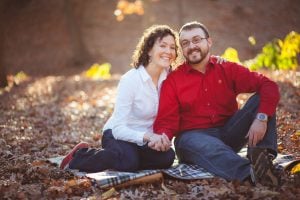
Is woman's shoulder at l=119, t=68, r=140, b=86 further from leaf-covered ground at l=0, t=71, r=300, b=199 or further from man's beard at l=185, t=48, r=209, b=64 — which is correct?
leaf-covered ground at l=0, t=71, r=300, b=199

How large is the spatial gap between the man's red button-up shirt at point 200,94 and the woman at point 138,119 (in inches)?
6.1

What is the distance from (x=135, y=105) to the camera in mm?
4605

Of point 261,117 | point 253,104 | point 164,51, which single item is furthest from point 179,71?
point 261,117

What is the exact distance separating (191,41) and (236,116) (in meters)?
0.90

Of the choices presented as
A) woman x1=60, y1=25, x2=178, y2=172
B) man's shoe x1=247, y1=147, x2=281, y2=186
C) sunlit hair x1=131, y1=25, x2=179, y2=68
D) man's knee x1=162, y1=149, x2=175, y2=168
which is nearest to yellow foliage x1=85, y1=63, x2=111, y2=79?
sunlit hair x1=131, y1=25, x2=179, y2=68

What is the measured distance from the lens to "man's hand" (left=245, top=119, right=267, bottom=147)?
162 inches

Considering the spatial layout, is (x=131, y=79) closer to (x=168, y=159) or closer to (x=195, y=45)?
(x=195, y=45)

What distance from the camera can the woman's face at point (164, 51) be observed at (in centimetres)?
455

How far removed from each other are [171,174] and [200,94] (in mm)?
911

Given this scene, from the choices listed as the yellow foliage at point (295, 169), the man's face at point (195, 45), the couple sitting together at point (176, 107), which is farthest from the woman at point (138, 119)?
the yellow foliage at point (295, 169)

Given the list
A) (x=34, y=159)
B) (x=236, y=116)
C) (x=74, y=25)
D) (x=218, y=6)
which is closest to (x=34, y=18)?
(x=74, y=25)

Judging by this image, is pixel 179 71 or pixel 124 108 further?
pixel 179 71

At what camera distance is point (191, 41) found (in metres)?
4.59

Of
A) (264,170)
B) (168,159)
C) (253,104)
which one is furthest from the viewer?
(168,159)
